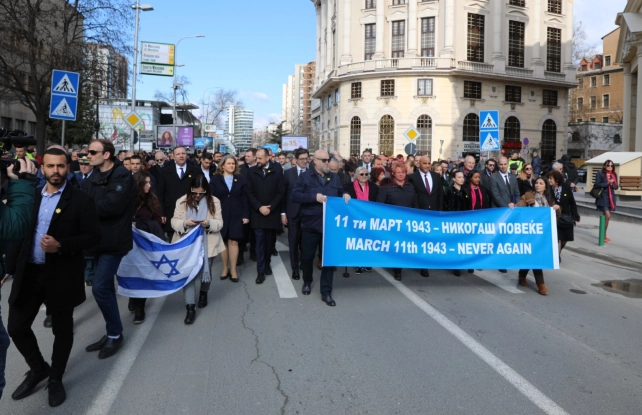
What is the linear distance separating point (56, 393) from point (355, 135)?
53067 mm

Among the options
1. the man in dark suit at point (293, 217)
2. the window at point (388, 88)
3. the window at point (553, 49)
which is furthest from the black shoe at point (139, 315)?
the window at point (553, 49)

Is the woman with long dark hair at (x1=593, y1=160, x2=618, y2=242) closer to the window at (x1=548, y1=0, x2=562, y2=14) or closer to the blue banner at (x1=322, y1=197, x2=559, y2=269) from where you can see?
the blue banner at (x1=322, y1=197, x2=559, y2=269)

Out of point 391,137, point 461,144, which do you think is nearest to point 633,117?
point 461,144

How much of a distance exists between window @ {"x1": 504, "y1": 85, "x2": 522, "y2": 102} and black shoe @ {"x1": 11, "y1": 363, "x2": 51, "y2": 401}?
55514mm

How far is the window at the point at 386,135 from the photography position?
5362 cm

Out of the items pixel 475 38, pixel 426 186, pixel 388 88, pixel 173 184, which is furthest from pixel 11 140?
pixel 475 38

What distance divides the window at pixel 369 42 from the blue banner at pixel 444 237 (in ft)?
163

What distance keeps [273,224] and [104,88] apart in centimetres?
1948

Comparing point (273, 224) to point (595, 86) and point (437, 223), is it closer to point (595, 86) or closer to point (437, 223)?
point (437, 223)

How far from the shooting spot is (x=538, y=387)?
451 cm

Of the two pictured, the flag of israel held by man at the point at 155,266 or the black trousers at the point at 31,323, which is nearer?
the black trousers at the point at 31,323

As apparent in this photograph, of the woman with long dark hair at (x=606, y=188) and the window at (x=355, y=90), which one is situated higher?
the window at (x=355, y=90)

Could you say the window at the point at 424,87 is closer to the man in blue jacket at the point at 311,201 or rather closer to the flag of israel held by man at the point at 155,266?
the man in blue jacket at the point at 311,201

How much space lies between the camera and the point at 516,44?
5459 centimetres
